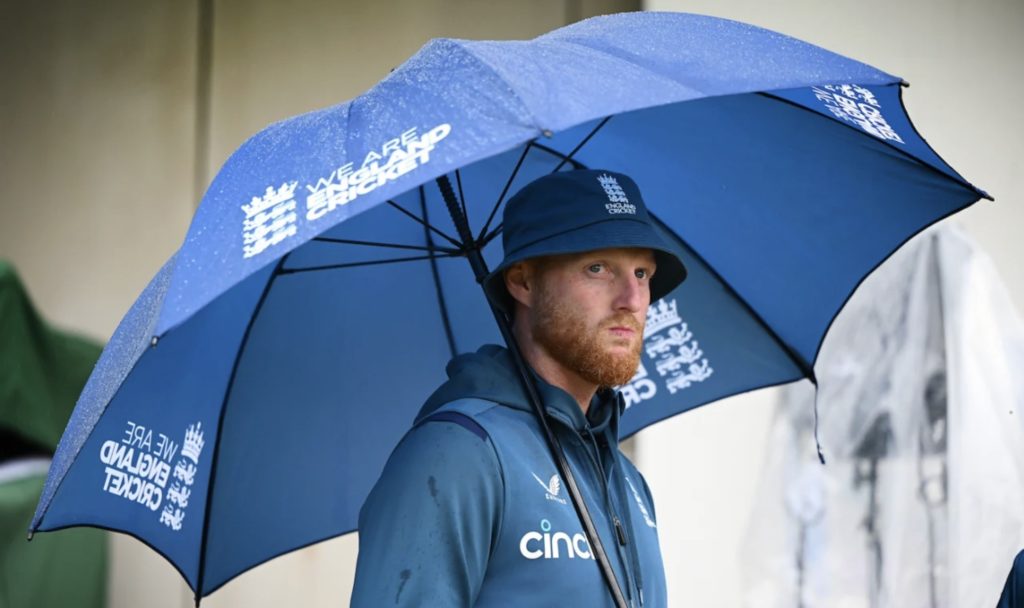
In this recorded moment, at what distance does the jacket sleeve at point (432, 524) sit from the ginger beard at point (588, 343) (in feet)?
0.89

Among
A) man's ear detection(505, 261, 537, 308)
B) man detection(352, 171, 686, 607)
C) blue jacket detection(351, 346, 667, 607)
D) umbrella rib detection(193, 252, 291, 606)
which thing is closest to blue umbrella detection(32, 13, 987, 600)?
umbrella rib detection(193, 252, 291, 606)

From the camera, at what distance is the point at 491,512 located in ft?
7.47

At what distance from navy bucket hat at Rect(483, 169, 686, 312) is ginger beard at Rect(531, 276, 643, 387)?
3.9 inches

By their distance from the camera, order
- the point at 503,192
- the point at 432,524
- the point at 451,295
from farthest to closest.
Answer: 1. the point at 451,295
2. the point at 503,192
3. the point at 432,524

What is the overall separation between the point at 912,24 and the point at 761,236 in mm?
2007

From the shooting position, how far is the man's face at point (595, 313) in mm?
2508

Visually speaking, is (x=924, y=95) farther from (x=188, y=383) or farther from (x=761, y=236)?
(x=188, y=383)

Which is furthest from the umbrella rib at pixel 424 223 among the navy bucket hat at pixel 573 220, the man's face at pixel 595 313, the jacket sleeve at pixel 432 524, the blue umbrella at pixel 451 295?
the jacket sleeve at pixel 432 524

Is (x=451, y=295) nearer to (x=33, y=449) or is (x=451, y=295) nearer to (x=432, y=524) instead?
(x=432, y=524)

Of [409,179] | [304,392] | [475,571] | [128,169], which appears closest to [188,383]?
[304,392]

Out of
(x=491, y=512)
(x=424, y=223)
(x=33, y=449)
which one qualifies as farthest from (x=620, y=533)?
(x=33, y=449)

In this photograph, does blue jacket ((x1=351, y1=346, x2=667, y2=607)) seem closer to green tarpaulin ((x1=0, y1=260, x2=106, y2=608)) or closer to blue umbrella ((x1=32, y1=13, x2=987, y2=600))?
blue umbrella ((x1=32, y1=13, x2=987, y2=600))

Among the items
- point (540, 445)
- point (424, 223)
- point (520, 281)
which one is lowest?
point (540, 445)

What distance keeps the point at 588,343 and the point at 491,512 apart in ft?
1.26
